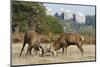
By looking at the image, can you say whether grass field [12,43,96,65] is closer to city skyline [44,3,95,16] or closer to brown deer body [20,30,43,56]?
brown deer body [20,30,43,56]

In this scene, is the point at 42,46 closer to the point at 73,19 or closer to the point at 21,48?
the point at 21,48

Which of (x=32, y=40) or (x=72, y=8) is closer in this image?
(x=32, y=40)

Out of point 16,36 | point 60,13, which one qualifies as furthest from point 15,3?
point 60,13

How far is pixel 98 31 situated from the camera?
309 centimetres

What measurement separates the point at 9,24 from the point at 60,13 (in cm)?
68

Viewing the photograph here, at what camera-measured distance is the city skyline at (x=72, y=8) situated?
2791 millimetres

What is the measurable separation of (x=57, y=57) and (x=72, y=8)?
0.67 m

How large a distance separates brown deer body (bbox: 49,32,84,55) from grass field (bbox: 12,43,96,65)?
0.17 feet

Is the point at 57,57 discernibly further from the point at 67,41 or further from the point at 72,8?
the point at 72,8

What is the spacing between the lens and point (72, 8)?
9.55 ft

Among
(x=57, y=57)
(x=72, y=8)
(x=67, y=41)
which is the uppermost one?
(x=72, y=8)

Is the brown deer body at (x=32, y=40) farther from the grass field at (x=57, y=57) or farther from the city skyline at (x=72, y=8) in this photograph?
the city skyline at (x=72, y=8)

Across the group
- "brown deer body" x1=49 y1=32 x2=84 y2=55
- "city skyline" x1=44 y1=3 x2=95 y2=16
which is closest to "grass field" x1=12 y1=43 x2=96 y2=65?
"brown deer body" x1=49 y1=32 x2=84 y2=55

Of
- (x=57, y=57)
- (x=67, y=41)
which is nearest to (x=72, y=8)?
(x=67, y=41)
